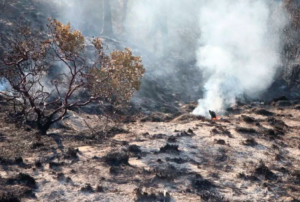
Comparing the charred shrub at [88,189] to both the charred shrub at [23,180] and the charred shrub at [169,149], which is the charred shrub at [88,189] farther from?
the charred shrub at [169,149]

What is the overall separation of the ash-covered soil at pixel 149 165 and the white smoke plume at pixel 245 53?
20836mm

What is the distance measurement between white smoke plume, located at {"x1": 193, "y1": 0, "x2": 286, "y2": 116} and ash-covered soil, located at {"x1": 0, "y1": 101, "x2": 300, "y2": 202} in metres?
20.8

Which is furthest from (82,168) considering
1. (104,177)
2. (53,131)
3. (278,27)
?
(278,27)

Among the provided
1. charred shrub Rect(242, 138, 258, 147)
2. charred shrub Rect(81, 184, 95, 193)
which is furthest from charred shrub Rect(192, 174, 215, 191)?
charred shrub Rect(242, 138, 258, 147)

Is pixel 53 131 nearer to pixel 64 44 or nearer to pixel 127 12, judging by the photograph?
pixel 64 44

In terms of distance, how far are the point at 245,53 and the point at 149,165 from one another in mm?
40908

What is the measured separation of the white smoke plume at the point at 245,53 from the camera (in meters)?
42.7

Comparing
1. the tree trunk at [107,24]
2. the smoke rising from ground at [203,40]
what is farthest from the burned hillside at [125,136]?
the tree trunk at [107,24]

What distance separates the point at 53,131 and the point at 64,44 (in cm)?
625

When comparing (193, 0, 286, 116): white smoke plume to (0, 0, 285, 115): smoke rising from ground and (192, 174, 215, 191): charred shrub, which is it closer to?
(0, 0, 285, 115): smoke rising from ground

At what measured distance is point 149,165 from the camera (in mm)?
11508

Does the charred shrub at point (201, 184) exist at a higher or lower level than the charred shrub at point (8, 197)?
higher

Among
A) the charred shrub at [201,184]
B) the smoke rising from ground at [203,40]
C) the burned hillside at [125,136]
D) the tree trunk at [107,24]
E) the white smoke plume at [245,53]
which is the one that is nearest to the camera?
the burned hillside at [125,136]

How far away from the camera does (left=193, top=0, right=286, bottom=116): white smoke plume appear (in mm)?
42656
